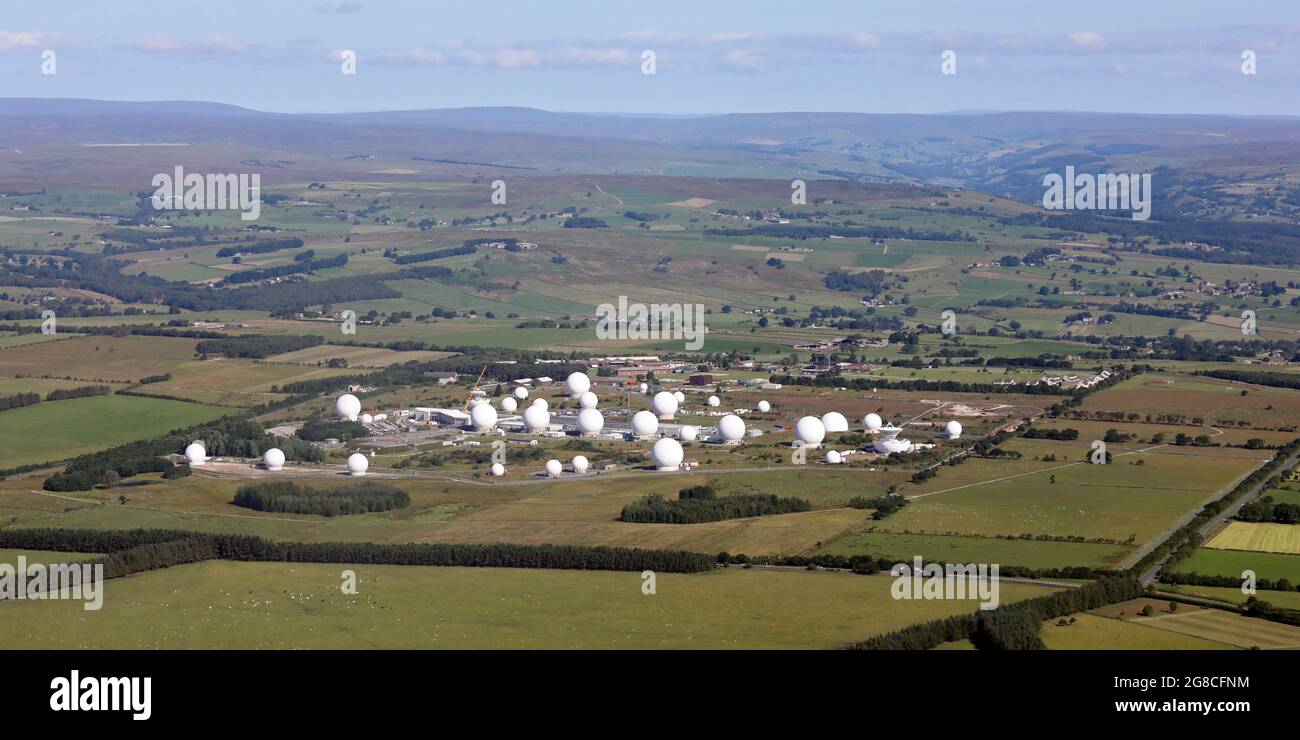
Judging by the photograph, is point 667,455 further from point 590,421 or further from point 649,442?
point 590,421

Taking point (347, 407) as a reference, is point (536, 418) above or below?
below

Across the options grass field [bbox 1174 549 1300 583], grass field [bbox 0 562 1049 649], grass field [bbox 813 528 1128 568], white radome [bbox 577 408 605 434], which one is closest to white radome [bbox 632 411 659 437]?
white radome [bbox 577 408 605 434]

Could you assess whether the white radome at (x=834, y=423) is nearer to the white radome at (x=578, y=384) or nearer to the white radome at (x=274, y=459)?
the white radome at (x=578, y=384)

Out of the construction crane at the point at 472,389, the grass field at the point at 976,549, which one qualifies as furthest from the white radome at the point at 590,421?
the grass field at the point at 976,549

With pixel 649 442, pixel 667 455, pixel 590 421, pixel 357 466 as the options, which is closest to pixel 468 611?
pixel 357 466

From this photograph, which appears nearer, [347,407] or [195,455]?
[195,455]

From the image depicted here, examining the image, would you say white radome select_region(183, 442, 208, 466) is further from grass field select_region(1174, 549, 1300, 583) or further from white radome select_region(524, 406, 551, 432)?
grass field select_region(1174, 549, 1300, 583)
